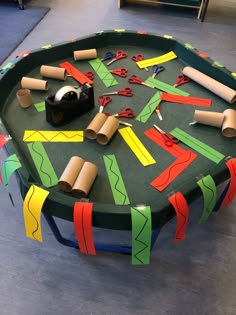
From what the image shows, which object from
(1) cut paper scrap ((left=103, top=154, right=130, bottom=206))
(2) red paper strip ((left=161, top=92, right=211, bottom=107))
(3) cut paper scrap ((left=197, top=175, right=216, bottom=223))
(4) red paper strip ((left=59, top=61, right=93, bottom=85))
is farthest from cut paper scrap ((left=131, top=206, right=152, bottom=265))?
(4) red paper strip ((left=59, top=61, right=93, bottom=85))

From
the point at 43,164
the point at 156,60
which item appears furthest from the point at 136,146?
the point at 156,60

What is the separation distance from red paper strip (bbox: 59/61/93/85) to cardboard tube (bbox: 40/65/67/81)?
5cm

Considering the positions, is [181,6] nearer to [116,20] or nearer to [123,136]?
[116,20]

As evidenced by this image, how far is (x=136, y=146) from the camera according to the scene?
100 centimetres

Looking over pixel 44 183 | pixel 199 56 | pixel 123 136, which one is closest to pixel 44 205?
pixel 44 183

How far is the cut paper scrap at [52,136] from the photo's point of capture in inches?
39.9

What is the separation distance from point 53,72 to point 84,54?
197 millimetres

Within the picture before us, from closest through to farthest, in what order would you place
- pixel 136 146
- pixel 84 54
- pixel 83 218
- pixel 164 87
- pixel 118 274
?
pixel 83 218, pixel 136 146, pixel 118 274, pixel 164 87, pixel 84 54

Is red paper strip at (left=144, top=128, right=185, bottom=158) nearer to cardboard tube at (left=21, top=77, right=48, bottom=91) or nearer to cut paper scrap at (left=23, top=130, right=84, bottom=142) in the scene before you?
cut paper scrap at (left=23, top=130, right=84, bottom=142)

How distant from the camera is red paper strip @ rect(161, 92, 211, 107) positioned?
116cm

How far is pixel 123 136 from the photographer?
1036 millimetres

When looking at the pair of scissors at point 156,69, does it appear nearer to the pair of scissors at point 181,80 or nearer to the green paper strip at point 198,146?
the pair of scissors at point 181,80

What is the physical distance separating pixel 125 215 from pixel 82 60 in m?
0.85

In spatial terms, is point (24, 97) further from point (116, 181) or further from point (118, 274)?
point (118, 274)
